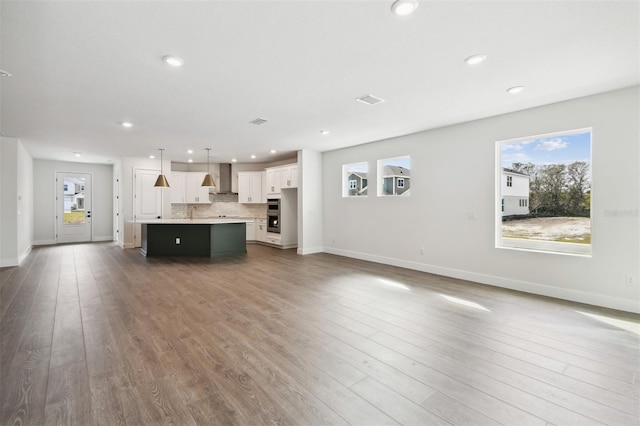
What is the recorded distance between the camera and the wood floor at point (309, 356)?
1808mm

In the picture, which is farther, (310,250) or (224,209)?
(224,209)

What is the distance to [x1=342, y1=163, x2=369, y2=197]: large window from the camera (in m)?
6.89

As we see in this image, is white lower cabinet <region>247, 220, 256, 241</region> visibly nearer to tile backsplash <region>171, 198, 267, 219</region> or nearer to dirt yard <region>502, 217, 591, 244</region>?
tile backsplash <region>171, 198, 267, 219</region>

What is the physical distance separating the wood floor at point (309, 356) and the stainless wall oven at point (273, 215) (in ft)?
14.3

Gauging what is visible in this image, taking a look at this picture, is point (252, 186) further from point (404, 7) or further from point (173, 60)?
point (404, 7)

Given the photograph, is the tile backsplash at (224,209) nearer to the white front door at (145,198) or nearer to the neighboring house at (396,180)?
the white front door at (145,198)

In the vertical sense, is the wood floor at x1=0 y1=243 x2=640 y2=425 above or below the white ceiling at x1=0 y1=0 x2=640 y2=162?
below

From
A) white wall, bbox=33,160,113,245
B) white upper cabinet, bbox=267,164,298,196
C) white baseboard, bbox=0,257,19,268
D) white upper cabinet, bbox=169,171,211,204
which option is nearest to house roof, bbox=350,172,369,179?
white upper cabinet, bbox=267,164,298,196

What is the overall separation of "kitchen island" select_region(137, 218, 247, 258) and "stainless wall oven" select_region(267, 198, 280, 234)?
5.61 ft

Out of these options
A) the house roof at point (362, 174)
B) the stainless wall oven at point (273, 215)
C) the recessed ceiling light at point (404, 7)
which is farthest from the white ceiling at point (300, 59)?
the stainless wall oven at point (273, 215)

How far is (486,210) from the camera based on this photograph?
473cm

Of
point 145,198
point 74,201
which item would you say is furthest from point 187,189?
point 74,201

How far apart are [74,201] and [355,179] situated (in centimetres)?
930

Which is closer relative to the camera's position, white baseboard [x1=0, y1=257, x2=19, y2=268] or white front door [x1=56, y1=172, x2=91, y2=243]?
white baseboard [x1=0, y1=257, x2=19, y2=268]
